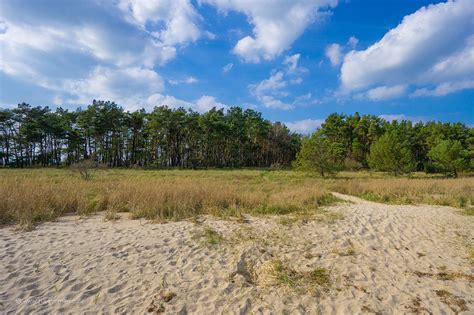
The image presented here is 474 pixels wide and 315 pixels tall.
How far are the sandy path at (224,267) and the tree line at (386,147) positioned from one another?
24.5m

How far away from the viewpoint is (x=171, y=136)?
167 ft

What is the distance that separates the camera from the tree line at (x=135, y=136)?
147ft

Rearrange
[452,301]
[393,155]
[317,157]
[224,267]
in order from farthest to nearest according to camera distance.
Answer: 1. [393,155]
2. [317,157]
3. [224,267]
4. [452,301]

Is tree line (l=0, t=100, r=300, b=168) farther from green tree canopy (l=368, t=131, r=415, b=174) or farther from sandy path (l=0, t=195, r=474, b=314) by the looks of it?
sandy path (l=0, t=195, r=474, b=314)

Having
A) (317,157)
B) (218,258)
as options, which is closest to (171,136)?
(317,157)

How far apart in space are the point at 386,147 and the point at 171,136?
39525 millimetres

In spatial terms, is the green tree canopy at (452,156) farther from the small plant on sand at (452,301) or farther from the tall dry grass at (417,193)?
the small plant on sand at (452,301)

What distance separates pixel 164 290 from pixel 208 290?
2.26 ft

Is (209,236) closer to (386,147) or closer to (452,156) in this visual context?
(386,147)

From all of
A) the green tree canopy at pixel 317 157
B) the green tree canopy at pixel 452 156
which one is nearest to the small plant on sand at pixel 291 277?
the green tree canopy at pixel 317 157

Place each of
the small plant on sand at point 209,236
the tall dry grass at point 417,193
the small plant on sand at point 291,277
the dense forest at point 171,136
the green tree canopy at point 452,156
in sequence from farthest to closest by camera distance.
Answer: the dense forest at point 171,136
the green tree canopy at point 452,156
the tall dry grass at point 417,193
the small plant on sand at point 209,236
the small plant on sand at point 291,277

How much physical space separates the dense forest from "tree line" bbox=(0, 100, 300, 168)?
0.14m

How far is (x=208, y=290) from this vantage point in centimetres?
374

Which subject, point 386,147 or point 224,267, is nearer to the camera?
point 224,267
